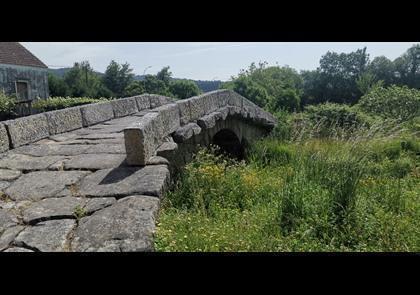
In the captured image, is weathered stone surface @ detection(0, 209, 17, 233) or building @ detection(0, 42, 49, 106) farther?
building @ detection(0, 42, 49, 106)

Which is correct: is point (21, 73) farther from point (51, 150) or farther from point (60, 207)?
point (60, 207)

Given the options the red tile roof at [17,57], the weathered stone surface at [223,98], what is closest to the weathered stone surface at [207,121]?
the weathered stone surface at [223,98]

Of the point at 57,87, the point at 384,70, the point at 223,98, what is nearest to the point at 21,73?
the point at 57,87

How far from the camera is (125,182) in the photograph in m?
2.84

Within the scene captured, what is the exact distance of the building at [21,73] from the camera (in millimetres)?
21516

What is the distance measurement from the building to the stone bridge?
1838cm

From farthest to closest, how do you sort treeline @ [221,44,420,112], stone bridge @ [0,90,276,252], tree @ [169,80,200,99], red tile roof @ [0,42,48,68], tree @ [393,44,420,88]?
1. tree @ [169,80,200,99]
2. tree @ [393,44,420,88]
3. treeline @ [221,44,420,112]
4. red tile roof @ [0,42,48,68]
5. stone bridge @ [0,90,276,252]

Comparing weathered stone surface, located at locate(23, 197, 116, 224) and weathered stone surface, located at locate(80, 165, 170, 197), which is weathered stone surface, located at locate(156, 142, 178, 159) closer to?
weathered stone surface, located at locate(80, 165, 170, 197)

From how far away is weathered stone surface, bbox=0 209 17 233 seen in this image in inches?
85.9

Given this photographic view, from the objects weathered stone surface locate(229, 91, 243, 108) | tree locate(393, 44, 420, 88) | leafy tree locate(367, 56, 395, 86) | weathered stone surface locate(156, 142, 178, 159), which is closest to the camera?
weathered stone surface locate(156, 142, 178, 159)

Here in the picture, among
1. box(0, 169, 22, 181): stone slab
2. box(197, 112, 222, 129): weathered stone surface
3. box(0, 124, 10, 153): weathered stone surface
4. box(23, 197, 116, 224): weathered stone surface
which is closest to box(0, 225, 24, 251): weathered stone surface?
box(23, 197, 116, 224): weathered stone surface

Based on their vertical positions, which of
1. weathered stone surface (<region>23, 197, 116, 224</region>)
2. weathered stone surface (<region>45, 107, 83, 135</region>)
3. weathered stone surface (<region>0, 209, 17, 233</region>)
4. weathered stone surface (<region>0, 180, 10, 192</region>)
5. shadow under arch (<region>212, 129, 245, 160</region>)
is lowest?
shadow under arch (<region>212, 129, 245, 160</region>)

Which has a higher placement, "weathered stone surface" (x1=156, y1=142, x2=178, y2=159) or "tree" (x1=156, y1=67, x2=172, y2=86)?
"tree" (x1=156, y1=67, x2=172, y2=86)
